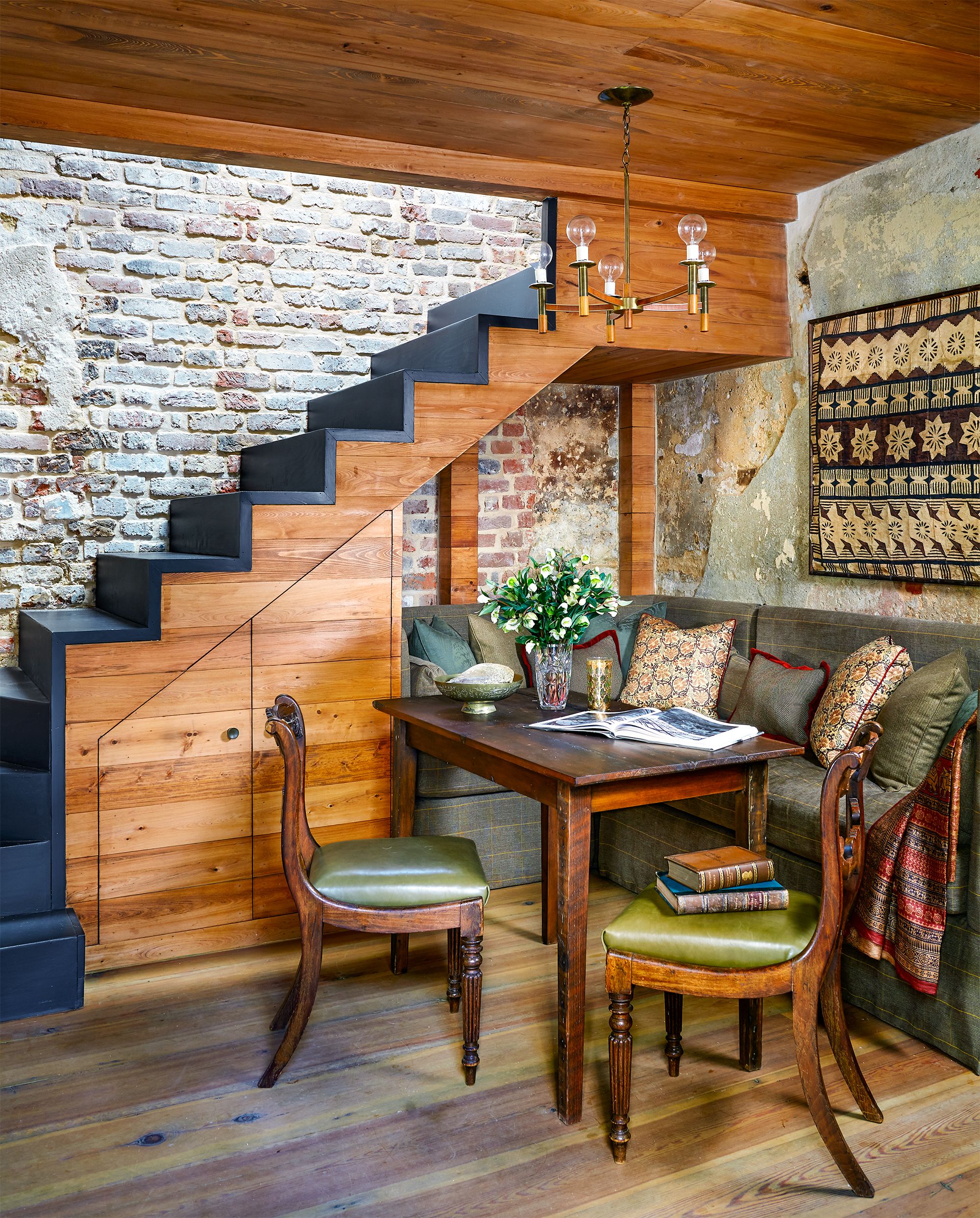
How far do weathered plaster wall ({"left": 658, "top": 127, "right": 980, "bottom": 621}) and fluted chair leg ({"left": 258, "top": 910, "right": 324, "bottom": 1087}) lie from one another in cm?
235

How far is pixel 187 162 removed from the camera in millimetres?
3922

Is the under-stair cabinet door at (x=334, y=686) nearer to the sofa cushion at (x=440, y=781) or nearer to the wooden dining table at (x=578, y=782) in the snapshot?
the sofa cushion at (x=440, y=781)

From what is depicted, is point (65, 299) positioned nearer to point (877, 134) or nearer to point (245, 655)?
point (245, 655)

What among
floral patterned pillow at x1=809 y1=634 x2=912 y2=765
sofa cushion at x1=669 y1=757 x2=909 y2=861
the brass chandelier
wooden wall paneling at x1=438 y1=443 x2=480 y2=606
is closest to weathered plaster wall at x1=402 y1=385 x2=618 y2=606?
wooden wall paneling at x1=438 y1=443 x2=480 y2=606

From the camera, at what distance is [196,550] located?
3.56 m

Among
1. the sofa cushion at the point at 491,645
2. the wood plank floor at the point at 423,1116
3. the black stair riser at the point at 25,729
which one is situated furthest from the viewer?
the sofa cushion at the point at 491,645

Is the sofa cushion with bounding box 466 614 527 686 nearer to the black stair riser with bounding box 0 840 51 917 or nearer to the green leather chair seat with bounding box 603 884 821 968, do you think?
the black stair riser with bounding box 0 840 51 917

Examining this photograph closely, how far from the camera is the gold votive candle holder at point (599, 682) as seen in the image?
2.77 metres

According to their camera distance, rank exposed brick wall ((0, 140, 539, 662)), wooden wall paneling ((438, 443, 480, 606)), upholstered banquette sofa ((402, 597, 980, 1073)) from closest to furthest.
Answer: upholstered banquette sofa ((402, 597, 980, 1073)), exposed brick wall ((0, 140, 539, 662)), wooden wall paneling ((438, 443, 480, 606))

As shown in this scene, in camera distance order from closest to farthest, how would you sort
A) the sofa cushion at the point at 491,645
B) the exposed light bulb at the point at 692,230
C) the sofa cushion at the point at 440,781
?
the exposed light bulb at the point at 692,230
the sofa cushion at the point at 440,781
the sofa cushion at the point at 491,645

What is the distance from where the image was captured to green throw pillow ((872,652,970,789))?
2824 millimetres

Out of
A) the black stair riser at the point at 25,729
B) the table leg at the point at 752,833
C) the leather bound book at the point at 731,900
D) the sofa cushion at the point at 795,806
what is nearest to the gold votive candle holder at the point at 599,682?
the sofa cushion at the point at 795,806

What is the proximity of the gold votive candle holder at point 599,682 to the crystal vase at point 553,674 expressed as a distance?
63 mm

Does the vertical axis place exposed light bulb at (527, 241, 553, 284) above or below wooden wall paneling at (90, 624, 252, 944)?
above
